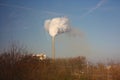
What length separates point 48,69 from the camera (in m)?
6.22

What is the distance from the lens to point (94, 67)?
7.12 meters

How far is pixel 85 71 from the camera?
23.4 feet

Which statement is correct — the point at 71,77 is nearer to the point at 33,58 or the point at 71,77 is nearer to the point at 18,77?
the point at 33,58

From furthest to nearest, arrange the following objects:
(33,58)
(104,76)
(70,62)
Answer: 1. (70,62)
2. (104,76)
3. (33,58)

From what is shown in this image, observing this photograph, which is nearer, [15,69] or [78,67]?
[15,69]

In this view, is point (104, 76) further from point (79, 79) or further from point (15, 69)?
point (15, 69)

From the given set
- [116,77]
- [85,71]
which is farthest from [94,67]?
[116,77]

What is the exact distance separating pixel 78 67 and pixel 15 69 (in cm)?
293

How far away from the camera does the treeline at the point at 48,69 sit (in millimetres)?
5312

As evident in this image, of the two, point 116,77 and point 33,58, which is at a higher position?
point 33,58

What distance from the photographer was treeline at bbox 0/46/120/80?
5.31 meters

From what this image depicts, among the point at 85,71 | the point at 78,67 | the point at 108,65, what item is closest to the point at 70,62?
the point at 78,67

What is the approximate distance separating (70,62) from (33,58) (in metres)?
2.09

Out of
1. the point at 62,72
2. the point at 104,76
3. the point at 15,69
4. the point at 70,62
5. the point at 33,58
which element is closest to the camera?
the point at 15,69
